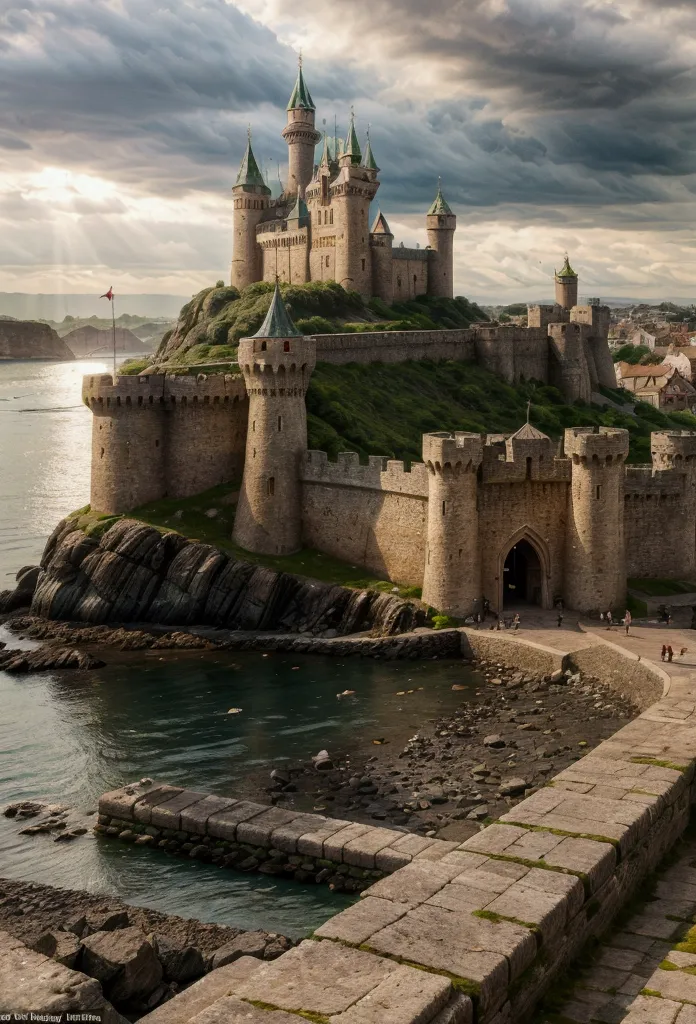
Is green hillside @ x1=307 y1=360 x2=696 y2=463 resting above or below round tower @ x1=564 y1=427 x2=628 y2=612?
above

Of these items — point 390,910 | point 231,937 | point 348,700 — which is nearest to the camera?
point 390,910

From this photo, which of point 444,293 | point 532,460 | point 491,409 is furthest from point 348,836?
point 444,293

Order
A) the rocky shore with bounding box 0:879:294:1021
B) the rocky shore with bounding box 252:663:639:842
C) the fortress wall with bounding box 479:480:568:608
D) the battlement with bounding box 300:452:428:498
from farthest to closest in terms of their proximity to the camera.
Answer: the battlement with bounding box 300:452:428:498 < the fortress wall with bounding box 479:480:568:608 < the rocky shore with bounding box 252:663:639:842 < the rocky shore with bounding box 0:879:294:1021

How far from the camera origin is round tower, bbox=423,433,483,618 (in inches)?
1709

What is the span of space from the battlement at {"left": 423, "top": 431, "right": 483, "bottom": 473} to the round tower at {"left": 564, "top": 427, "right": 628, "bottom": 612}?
3492 mm

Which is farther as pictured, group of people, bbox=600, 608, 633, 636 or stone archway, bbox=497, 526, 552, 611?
stone archway, bbox=497, 526, 552, 611

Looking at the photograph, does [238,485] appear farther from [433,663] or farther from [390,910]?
[390,910]

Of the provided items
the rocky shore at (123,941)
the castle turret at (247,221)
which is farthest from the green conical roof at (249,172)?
the rocky shore at (123,941)

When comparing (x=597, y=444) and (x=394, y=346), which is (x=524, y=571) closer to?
(x=597, y=444)

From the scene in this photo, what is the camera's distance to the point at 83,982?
59.5 feet

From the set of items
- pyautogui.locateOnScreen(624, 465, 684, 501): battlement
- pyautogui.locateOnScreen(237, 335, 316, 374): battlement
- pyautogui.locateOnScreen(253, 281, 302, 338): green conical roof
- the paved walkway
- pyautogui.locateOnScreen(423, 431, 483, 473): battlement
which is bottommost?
the paved walkway

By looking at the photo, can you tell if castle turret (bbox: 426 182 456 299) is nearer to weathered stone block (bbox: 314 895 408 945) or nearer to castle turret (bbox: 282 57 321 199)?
castle turret (bbox: 282 57 321 199)

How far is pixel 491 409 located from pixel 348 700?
1526 inches

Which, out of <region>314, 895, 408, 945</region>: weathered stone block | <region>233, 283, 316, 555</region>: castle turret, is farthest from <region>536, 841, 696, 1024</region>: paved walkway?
<region>233, 283, 316, 555</region>: castle turret
